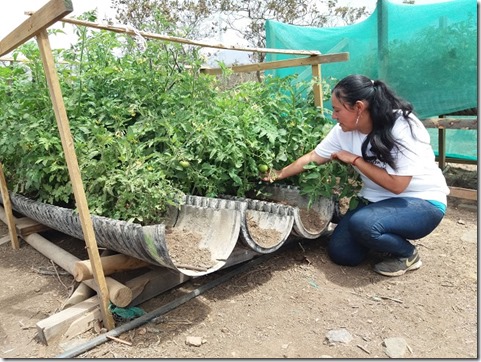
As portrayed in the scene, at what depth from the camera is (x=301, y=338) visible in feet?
7.77

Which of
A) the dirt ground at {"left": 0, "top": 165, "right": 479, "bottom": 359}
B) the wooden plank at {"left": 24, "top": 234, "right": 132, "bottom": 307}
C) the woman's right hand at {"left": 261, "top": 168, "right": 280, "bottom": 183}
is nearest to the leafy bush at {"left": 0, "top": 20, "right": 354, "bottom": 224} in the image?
the woman's right hand at {"left": 261, "top": 168, "right": 280, "bottom": 183}

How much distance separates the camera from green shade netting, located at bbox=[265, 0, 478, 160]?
4.68m

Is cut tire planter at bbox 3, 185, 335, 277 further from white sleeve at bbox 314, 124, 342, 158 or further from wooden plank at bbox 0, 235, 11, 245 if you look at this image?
wooden plank at bbox 0, 235, 11, 245

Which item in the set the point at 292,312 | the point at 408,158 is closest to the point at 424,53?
the point at 408,158

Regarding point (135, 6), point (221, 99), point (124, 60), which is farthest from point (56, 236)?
point (135, 6)

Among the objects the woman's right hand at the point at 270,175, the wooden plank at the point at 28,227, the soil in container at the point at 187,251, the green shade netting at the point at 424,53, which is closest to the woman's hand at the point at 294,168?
the woman's right hand at the point at 270,175

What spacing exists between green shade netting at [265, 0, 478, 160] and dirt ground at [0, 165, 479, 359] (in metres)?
2.15

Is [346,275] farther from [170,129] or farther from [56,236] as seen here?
[56,236]

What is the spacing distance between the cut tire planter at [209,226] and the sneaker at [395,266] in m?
0.53

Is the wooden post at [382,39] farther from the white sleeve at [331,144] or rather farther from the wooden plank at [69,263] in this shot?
the wooden plank at [69,263]

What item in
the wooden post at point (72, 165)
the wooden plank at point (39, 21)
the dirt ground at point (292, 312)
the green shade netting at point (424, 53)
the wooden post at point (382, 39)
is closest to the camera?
the wooden plank at point (39, 21)

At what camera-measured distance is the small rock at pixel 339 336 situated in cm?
233

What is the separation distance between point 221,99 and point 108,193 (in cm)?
127

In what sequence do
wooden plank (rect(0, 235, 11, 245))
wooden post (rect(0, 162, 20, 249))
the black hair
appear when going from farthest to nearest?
wooden plank (rect(0, 235, 11, 245)), wooden post (rect(0, 162, 20, 249)), the black hair
